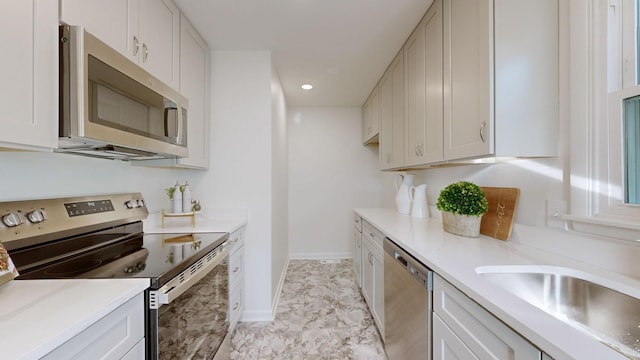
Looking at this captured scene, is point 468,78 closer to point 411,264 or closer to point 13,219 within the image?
point 411,264

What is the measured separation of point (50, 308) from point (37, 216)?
661mm

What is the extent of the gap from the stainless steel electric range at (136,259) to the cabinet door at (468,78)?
145 cm

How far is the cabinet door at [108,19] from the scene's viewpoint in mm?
1025

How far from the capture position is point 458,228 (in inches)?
63.5

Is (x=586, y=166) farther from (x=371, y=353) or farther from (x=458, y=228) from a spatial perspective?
(x=371, y=353)

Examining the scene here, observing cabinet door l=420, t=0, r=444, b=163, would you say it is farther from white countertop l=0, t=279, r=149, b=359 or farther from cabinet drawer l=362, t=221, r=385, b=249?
white countertop l=0, t=279, r=149, b=359

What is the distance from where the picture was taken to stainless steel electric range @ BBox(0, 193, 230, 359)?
3.33 feet

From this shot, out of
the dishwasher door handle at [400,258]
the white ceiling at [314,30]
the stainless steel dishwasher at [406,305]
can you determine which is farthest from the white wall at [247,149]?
the dishwasher door handle at [400,258]

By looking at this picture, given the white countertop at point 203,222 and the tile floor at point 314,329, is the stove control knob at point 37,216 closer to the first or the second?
the white countertop at point 203,222

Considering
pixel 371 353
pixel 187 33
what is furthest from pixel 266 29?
pixel 371 353

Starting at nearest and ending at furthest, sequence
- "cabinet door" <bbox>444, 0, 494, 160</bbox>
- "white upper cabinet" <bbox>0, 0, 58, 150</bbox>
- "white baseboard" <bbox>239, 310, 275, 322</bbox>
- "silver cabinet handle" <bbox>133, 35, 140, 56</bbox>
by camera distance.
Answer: "white upper cabinet" <bbox>0, 0, 58, 150</bbox>, "cabinet door" <bbox>444, 0, 494, 160</bbox>, "silver cabinet handle" <bbox>133, 35, 140, 56</bbox>, "white baseboard" <bbox>239, 310, 275, 322</bbox>

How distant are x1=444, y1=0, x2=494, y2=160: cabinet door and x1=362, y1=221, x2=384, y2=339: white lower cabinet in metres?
0.88

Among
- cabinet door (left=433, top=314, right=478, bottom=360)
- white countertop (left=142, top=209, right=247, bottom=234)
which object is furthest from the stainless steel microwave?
cabinet door (left=433, top=314, right=478, bottom=360)

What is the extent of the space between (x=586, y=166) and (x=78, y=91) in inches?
77.0
